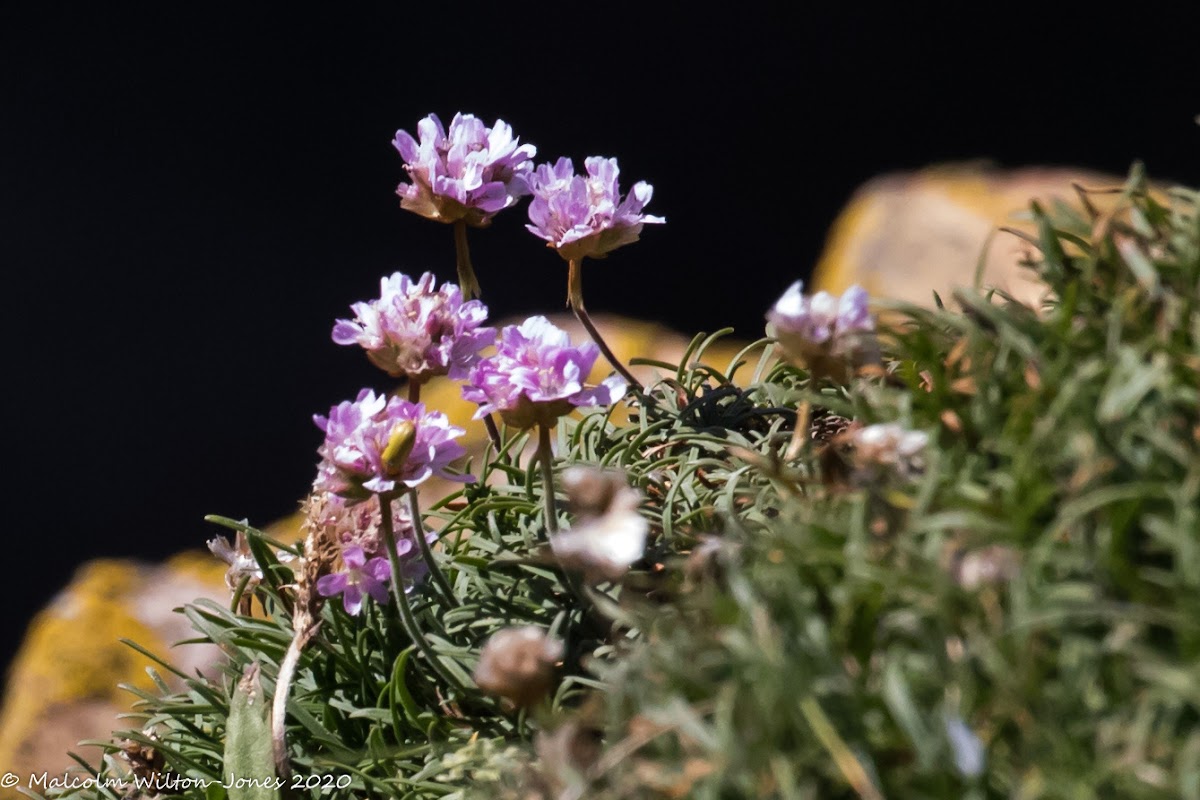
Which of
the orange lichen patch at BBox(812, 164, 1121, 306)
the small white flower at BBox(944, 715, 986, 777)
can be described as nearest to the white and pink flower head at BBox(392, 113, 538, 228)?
the small white flower at BBox(944, 715, 986, 777)

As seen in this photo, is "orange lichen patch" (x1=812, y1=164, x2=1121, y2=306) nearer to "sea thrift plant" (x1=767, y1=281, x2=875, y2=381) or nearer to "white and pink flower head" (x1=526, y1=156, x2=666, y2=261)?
"white and pink flower head" (x1=526, y1=156, x2=666, y2=261)

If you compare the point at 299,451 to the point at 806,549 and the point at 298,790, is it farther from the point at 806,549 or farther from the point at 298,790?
the point at 806,549

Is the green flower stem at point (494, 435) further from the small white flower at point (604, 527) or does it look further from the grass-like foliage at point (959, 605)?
the small white flower at point (604, 527)

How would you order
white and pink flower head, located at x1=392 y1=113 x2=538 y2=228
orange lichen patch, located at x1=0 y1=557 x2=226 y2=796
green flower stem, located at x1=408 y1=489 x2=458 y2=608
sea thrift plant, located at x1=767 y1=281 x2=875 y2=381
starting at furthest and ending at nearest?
orange lichen patch, located at x1=0 y1=557 x2=226 y2=796 → white and pink flower head, located at x1=392 y1=113 x2=538 y2=228 → green flower stem, located at x1=408 y1=489 x2=458 y2=608 → sea thrift plant, located at x1=767 y1=281 x2=875 y2=381

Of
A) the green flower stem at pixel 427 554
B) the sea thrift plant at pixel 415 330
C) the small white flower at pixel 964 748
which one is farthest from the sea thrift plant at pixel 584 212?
the small white flower at pixel 964 748

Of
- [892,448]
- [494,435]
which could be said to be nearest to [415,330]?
[494,435]

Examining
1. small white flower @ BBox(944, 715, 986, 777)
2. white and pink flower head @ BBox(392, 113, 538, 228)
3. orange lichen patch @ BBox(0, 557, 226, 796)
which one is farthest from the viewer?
orange lichen patch @ BBox(0, 557, 226, 796)

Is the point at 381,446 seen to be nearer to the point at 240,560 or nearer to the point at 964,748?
the point at 240,560
